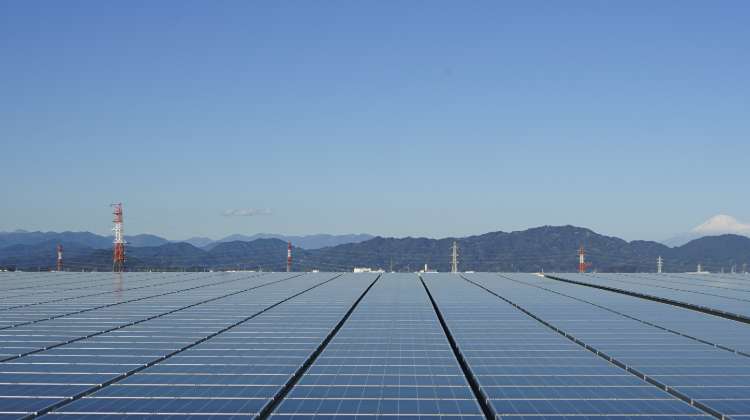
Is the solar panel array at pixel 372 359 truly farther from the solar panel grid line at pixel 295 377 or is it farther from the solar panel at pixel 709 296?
the solar panel at pixel 709 296

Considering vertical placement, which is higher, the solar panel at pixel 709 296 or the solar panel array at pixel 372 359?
the solar panel at pixel 709 296

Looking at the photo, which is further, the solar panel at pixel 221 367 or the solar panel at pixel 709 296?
the solar panel at pixel 709 296

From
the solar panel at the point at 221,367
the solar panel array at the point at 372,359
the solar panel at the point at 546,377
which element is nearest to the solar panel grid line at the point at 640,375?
the solar panel array at the point at 372,359

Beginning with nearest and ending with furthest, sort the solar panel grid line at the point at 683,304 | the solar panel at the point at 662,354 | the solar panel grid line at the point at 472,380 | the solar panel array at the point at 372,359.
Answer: the solar panel grid line at the point at 472,380 < the solar panel array at the point at 372,359 < the solar panel at the point at 662,354 < the solar panel grid line at the point at 683,304

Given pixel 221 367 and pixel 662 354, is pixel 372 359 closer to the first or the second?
pixel 221 367

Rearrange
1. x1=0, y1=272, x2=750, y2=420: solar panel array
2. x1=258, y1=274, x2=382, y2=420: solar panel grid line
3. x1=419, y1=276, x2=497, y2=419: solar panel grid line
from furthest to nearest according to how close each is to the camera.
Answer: x1=0, y1=272, x2=750, y2=420: solar panel array → x1=419, y1=276, x2=497, y2=419: solar panel grid line → x1=258, y1=274, x2=382, y2=420: solar panel grid line

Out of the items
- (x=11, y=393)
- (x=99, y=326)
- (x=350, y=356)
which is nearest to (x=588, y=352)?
(x=350, y=356)

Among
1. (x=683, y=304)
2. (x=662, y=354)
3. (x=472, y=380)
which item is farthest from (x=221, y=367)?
(x=683, y=304)

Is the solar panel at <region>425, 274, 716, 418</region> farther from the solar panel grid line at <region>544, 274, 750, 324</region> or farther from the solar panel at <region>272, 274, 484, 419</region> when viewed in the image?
the solar panel grid line at <region>544, 274, 750, 324</region>

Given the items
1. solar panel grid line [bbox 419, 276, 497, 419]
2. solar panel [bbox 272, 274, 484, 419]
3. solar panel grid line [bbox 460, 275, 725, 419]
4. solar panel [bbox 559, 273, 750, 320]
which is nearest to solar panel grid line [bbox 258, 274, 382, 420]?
solar panel [bbox 272, 274, 484, 419]

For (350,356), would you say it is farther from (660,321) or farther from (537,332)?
(660,321)
